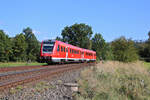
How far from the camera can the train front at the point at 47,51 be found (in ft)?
69.1

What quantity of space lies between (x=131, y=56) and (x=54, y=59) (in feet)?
32.8

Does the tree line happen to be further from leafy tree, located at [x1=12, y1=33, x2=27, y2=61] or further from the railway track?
the railway track

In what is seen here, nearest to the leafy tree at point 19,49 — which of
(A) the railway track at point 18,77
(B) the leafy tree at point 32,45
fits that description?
(B) the leafy tree at point 32,45

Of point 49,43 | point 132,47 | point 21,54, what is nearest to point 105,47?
point 21,54

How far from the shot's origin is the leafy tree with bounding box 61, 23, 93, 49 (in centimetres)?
7538

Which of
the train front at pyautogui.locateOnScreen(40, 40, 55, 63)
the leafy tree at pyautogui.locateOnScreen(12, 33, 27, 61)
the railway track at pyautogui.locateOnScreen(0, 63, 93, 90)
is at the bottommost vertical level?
the railway track at pyautogui.locateOnScreen(0, 63, 93, 90)

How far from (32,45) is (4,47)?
1967 centimetres

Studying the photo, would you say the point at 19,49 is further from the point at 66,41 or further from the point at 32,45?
the point at 66,41

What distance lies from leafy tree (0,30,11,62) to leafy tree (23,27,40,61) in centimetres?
1030

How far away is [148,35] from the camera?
3477 inches

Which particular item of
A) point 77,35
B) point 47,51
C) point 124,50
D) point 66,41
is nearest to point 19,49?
point 66,41

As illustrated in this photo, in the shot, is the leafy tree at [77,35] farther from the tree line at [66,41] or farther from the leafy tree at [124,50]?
the leafy tree at [124,50]

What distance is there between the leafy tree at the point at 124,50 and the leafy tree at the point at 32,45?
49162 mm

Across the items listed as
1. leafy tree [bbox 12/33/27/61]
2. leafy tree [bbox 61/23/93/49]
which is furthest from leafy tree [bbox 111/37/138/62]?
leafy tree [bbox 61/23/93/49]
